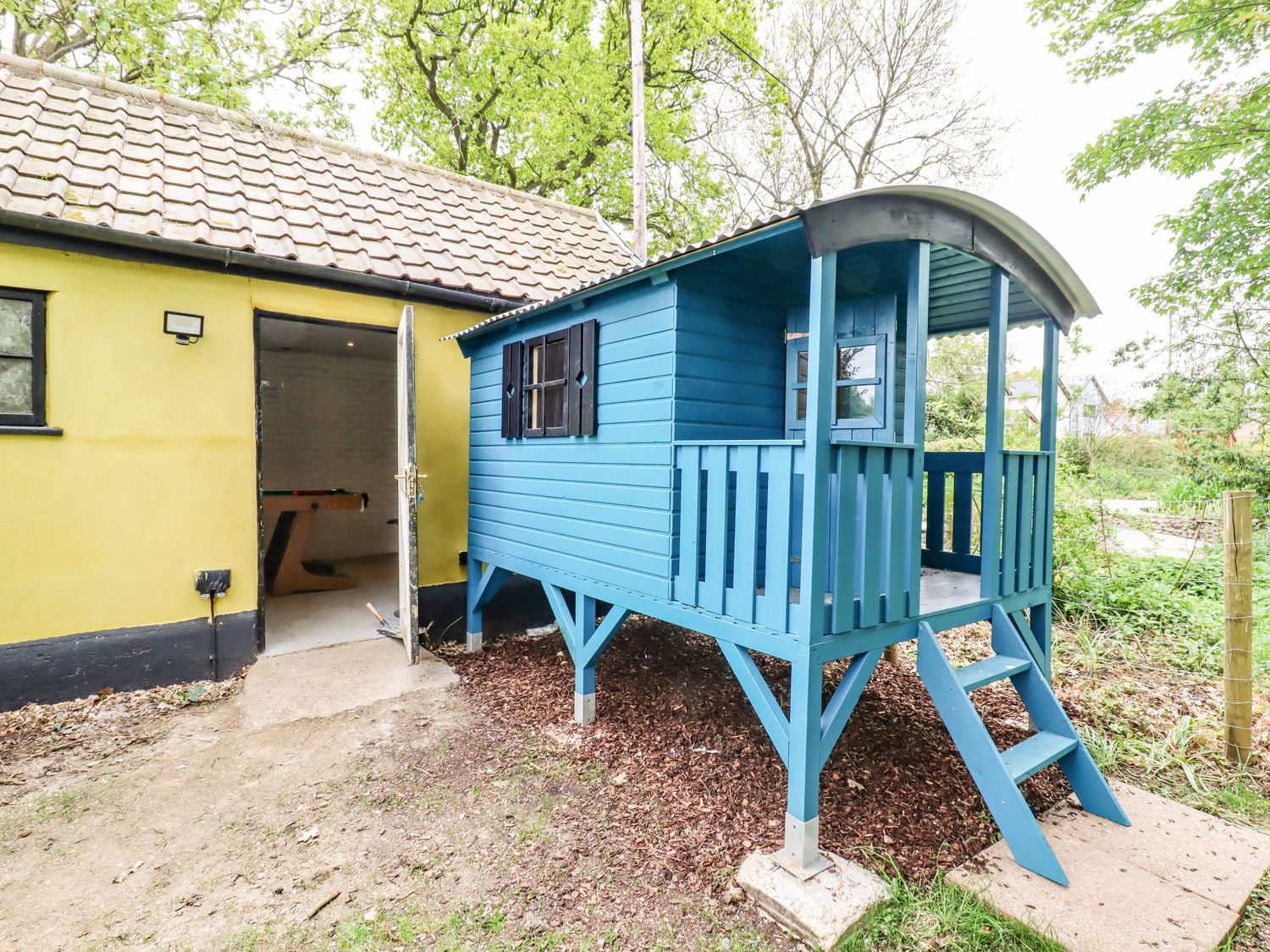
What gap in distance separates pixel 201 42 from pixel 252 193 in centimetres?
801

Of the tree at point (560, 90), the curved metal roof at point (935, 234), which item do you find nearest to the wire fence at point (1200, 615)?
the curved metal roof at point (935, 234)

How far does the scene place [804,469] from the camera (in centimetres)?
239

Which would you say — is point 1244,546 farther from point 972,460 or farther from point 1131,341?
point 1131,341

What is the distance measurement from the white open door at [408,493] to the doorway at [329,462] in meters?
1.64

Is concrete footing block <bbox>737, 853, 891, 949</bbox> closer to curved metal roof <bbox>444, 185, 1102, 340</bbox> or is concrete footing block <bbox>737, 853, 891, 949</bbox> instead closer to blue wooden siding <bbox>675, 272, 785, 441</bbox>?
blue wooden siding <bbox>675, 272, 785, 441</bbox>

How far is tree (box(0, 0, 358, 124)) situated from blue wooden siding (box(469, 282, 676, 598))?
368 inches

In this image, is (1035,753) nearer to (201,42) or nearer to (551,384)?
(551,384)

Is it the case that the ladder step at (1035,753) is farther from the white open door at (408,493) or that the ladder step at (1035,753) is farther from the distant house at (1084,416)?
the distant house at (1084,416)

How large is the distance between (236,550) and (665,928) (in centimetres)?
374

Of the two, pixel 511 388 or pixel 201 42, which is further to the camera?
pixel 201 42

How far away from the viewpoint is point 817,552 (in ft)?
7.66

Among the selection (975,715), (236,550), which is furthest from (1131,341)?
(236,550)

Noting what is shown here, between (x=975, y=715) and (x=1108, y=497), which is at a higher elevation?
(x=1108, y=497)

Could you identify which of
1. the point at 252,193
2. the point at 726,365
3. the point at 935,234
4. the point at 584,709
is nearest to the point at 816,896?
the point at 584,709
